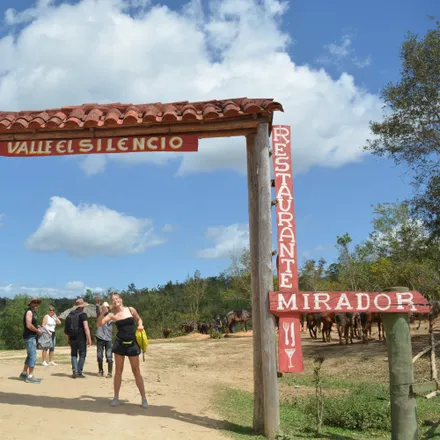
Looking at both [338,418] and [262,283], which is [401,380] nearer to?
[262,283]

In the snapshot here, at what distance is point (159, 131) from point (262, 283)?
291 cm

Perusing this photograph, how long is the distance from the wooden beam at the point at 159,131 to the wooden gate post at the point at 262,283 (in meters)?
0.23

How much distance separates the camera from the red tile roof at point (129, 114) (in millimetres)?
7441

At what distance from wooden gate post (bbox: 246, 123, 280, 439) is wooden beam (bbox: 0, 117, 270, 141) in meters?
0.23

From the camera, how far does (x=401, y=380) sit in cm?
629

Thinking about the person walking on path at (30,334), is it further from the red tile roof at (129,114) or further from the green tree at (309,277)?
the green tree at (309,277)

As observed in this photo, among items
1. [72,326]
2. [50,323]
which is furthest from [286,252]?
[50,323]

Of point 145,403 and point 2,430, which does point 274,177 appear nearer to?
point 145,403

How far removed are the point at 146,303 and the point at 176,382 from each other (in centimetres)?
3370

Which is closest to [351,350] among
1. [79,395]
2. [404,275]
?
[79,395]

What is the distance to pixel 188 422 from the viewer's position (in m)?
7.43

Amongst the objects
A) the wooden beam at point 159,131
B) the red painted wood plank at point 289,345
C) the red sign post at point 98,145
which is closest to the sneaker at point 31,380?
the red sign post at point 98,145

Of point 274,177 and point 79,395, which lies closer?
point 274,177

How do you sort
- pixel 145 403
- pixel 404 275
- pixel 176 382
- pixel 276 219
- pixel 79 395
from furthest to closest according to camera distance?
pixel 404 275
pixel 176 382
pixel 79 395
pixel 145 403
pixel 276 219
